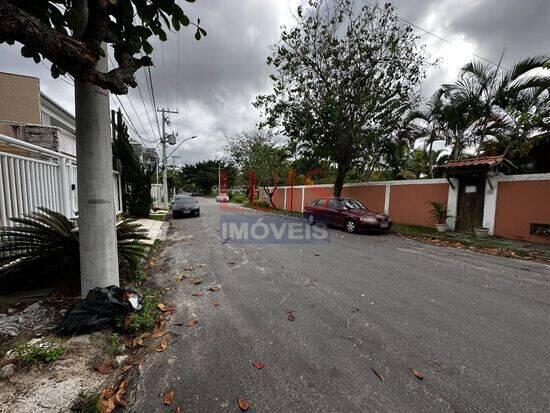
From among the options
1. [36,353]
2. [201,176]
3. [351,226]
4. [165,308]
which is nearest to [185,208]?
[351,226]

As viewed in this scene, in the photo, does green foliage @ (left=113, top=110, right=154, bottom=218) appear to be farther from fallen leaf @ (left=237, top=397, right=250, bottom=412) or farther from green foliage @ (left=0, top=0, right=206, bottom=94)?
fallen leaf @ (left=237, top=397, right=250, bottom=412)

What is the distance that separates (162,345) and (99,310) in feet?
2.59

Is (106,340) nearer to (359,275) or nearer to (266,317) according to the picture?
(266,317)

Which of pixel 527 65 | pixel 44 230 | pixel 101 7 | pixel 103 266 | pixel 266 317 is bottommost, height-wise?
pixel 266 317

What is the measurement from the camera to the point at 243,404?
6.44ft

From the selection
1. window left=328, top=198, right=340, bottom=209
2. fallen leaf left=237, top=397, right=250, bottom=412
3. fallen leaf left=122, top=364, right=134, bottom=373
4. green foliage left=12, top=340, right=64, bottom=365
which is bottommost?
fallen leaf left=122, top=364, right=134, bottom=373

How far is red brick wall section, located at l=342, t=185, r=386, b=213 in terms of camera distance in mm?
13648

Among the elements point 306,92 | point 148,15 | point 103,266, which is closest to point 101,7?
point 148,15

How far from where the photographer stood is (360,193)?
49.1ft

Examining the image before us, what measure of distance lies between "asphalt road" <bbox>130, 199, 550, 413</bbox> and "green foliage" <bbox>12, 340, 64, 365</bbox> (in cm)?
77

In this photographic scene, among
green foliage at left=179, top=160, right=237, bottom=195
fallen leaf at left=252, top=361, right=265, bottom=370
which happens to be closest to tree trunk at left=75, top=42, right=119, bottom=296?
fallen leaf at left=252, top=361, right=265, bottom=370

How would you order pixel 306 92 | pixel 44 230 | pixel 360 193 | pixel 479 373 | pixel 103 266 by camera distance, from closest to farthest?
pixel 479 373
pixel 103 266
pixel 44 230
pixel 306 92
pixel 360 193

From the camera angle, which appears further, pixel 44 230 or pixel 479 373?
pixel 44 230

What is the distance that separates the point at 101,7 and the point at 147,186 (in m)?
12.5
